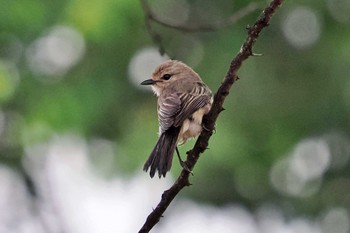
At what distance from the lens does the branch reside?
3346 millimetres

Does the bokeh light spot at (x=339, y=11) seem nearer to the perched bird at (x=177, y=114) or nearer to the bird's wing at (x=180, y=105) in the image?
the perched bird at (x=177, y=114)

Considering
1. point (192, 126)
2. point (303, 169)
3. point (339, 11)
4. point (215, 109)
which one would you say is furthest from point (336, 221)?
point (215, 109)

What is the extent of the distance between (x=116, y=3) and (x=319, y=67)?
2.48 meters

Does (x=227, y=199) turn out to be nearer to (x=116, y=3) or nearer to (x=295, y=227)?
(x=295, y=227)

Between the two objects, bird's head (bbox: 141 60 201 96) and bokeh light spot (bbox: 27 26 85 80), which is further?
bokeh light spot (bbox: 27 26 85 80)

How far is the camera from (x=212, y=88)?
27.2 feet

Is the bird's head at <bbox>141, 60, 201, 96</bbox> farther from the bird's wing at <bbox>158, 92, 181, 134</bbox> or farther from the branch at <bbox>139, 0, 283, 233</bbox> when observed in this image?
the branch at <bbox>139, 0, 283, 233</bbox>

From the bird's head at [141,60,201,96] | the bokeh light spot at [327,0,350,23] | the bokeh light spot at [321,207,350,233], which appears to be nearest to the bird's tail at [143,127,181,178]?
the bird's head at [141,60,201,96]

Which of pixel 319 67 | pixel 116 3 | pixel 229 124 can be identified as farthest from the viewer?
pixel 319 67

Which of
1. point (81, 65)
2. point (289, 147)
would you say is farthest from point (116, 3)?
point (289, 147)

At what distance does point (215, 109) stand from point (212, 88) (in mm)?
4662

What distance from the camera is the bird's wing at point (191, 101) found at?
456 cm

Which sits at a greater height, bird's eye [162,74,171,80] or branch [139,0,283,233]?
branch [139,0,283,233]

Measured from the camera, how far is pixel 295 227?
366 inches
